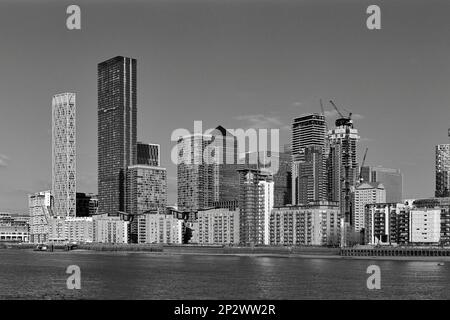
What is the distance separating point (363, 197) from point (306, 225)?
106 feet

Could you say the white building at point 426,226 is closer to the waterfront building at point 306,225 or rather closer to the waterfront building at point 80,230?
the waterfront building at point 306,225

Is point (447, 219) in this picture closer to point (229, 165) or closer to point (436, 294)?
point (229, 165)

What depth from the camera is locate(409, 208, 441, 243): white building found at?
114938mm

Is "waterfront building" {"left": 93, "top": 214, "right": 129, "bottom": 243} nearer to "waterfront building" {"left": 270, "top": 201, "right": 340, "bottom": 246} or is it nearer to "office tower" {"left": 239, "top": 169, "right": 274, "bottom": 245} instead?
"office tower" {"left": 239, "top": 169, "right": 274, "bottom": 245}

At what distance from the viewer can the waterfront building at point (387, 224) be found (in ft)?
392

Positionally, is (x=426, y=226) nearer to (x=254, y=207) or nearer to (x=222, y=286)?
(x=254, y=207)

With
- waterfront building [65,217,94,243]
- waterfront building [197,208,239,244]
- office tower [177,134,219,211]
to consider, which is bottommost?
waterfront building [65,217,94,243]

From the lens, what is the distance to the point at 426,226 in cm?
11531

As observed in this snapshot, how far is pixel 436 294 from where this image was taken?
40594 millimetres

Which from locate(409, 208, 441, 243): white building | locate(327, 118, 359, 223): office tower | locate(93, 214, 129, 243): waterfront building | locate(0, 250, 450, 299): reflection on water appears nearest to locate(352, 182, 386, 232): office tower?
locate(327, 118, 359, 223): office tower

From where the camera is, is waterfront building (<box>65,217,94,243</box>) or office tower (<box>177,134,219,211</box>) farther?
waterfront building (<box>65,217,94,243</box>)

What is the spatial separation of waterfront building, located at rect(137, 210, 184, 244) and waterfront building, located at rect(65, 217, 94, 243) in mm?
21774

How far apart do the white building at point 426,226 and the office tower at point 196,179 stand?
49855 millimetres

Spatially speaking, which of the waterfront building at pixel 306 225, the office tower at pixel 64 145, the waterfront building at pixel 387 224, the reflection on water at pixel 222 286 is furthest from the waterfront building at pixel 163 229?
the reflection on water at pixel 222 286
